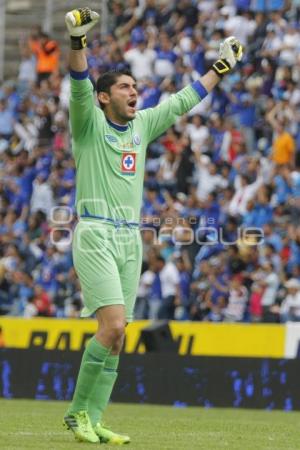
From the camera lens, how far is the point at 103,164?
991cm

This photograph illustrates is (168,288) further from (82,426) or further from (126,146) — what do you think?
(82,426)

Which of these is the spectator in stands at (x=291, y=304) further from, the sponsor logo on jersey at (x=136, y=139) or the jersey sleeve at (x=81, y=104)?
the jersey sleeve at (x=81, y=104)

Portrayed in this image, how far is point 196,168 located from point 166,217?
1554 millimetres

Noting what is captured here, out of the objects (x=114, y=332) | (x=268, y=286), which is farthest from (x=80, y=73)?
(x=268, y=286)

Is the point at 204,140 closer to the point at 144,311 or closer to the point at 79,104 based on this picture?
the point at 144,311

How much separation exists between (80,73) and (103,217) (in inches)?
43.0

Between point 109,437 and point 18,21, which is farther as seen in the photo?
point 18,21

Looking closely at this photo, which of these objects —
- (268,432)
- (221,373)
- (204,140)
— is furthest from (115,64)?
(268,432)

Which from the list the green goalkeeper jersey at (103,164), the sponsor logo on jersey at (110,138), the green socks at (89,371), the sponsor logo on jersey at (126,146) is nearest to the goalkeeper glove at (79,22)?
the green goalkeeper jersey at (103,164)

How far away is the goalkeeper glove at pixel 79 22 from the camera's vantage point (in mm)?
9359

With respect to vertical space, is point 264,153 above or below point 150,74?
below

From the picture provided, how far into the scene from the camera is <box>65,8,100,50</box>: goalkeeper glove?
368 inches

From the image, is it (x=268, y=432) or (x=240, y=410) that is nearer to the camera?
(x=268, y=432)

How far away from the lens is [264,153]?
22703mm
